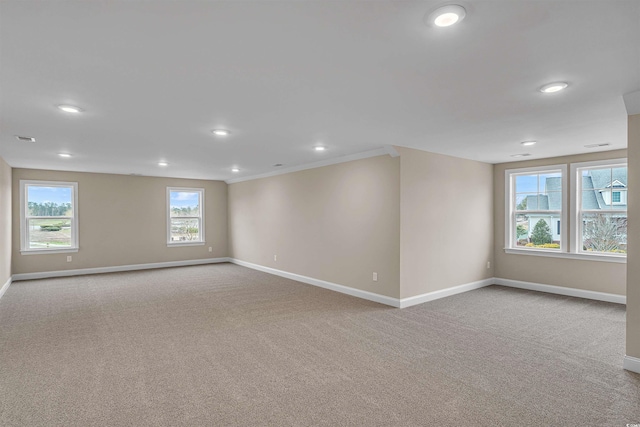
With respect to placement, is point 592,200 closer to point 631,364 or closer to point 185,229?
point 631,364

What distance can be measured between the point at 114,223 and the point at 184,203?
167 cm

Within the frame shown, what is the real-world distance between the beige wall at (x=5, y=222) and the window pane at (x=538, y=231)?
→ 8847 millimetres

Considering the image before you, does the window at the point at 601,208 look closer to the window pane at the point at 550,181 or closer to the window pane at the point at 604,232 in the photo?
the window pane at the point at 604,232

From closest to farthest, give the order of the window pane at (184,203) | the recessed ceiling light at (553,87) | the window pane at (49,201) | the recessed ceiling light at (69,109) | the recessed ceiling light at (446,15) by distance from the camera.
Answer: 1. the recessed ceiling light at (446,15)
2. the recessed ceiling light at (553,87)
3. the recessed ceiling light at (69,109)
4. the window pane at (49,201)
5. the window pane at (184,203)

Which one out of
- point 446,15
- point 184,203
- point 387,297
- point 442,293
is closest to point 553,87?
point 446,15

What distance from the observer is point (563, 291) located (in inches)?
220

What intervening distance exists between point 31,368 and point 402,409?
3.14 m

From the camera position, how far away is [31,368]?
2963 millimetres

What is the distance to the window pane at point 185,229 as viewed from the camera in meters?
8.76

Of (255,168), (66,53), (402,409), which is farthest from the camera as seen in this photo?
(255,168)

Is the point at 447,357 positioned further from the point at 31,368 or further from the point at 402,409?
the point at 31,368

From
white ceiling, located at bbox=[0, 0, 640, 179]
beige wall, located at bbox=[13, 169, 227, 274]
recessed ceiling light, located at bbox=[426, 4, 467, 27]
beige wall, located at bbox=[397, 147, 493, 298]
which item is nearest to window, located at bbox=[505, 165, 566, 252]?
beige wall, located at bbox=[397, 147, 493, 298]

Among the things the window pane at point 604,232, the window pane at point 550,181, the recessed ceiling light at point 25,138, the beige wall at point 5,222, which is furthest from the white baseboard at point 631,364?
the beige wall at point 5,222

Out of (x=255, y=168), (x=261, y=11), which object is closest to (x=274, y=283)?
(x=255, y=168)
